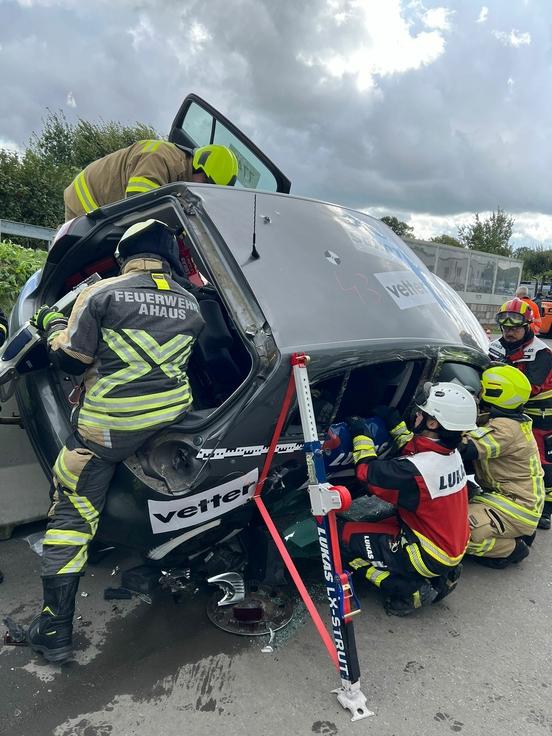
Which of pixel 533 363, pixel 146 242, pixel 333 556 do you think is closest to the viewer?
pixel 333 556

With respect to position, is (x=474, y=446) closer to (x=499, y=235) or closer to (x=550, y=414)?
(x=550, y=414)

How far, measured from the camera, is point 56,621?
2213 mm

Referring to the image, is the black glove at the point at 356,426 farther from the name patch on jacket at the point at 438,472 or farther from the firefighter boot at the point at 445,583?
the firefighter boot at the point at 445,583

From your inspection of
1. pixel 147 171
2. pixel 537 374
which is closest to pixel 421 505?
pixel 537 374

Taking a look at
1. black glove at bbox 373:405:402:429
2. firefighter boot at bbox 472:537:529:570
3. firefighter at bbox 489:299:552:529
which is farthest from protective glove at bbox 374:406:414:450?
firefighter at bbox 489:299:552:529

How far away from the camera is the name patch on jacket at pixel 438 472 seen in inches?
105

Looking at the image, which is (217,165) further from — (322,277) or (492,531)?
(492,531)

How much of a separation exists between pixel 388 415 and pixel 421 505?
0.53 metres

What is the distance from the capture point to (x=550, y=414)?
172 inches

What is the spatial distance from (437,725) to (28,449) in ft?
8.43

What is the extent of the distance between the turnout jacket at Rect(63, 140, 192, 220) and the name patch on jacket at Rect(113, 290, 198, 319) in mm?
1361

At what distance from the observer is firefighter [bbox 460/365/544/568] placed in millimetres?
3379

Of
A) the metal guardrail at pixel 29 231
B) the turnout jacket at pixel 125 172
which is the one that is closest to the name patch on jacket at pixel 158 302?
the turnout jacket at pixel 125 172

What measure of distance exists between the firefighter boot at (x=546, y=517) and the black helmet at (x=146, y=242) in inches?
137
